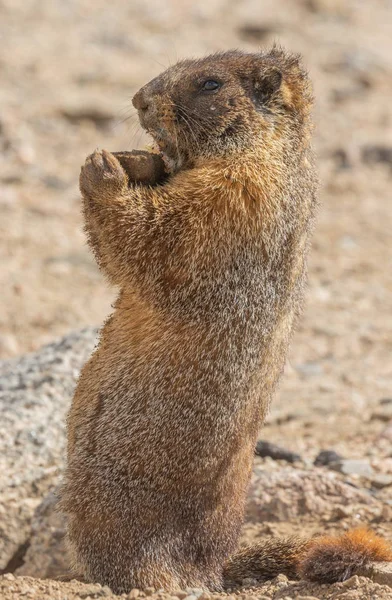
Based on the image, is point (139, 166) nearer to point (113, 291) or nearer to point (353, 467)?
point (353, 467)

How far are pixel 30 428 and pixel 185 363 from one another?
6.14 ft

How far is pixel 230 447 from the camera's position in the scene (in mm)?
4648

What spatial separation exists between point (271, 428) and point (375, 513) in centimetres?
156

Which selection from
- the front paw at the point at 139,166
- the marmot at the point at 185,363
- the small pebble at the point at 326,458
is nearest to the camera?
the marmot at the point at 185,363

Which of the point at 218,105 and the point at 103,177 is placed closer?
the point at 103,177

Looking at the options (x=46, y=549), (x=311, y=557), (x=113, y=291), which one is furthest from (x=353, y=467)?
(x=113, y=291)

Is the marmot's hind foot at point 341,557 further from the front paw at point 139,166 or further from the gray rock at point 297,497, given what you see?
the front paw at point 139,166

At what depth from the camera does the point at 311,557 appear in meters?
4.48

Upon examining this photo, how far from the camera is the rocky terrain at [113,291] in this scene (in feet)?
18.9

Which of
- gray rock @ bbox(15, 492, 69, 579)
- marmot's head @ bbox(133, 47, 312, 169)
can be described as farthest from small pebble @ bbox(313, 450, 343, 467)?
marmot's head @ bbox(133, 47, 312, 169)

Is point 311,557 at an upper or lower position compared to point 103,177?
lower

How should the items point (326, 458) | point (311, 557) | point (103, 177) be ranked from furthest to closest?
point (326, 458)
point (103, 177)
point (311, 557)

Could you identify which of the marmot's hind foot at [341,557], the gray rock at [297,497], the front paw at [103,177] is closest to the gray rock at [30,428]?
the gray rock at [297,497]

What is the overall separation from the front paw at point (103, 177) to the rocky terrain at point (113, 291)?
37.6 inches
